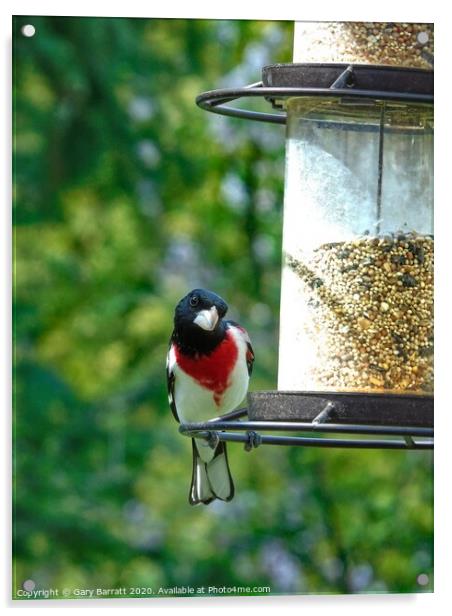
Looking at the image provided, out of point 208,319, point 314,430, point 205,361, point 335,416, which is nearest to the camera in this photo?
point 314,430

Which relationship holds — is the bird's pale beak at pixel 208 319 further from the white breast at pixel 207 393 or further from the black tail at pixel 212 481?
the black tail at pixel 212 481

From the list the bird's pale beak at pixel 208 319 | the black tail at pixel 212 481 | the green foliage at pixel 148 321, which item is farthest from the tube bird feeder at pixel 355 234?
the green foliage at pixel 148 321

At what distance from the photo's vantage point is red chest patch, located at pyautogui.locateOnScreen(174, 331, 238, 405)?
124 inches

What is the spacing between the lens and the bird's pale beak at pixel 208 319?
3008 mm

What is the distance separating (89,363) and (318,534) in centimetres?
163

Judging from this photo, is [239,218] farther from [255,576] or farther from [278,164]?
[255,576]

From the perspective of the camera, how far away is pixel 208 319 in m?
3.02

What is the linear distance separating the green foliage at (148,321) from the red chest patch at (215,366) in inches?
42.5

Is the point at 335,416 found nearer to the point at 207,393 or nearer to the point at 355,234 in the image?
the point at 355,234

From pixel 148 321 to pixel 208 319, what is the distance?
318cm

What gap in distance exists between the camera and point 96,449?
→ 5.41 metres

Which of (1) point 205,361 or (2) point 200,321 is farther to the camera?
(1) point 205,361
